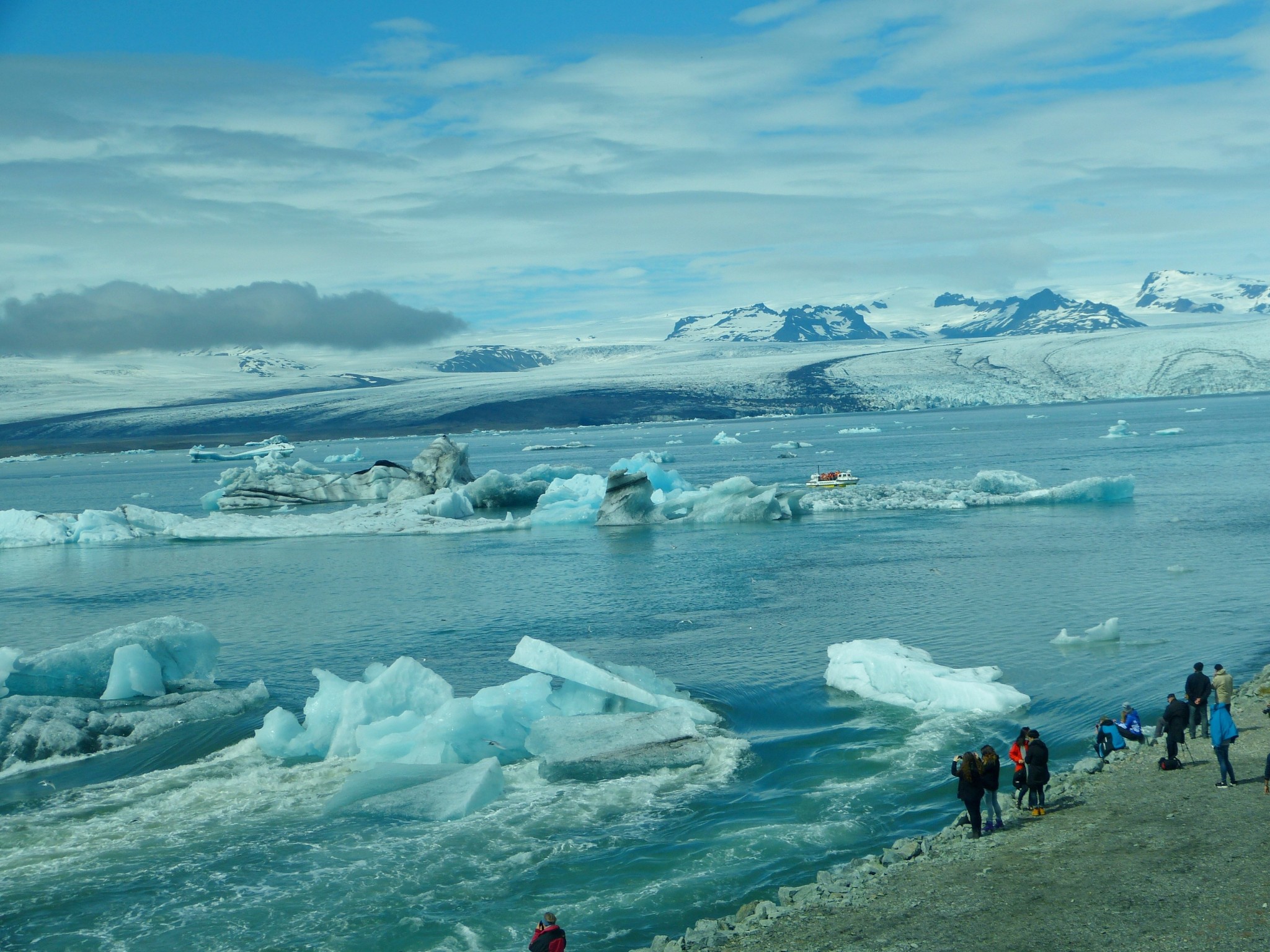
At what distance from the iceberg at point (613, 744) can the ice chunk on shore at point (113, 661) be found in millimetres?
5822

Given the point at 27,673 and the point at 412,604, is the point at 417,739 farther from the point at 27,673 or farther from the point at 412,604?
the point at 412,604

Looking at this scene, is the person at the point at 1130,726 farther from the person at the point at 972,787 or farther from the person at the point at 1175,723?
the person at the point at 972,787

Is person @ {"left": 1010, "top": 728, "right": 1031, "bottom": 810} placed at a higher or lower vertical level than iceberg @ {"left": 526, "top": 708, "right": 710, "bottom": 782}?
higher

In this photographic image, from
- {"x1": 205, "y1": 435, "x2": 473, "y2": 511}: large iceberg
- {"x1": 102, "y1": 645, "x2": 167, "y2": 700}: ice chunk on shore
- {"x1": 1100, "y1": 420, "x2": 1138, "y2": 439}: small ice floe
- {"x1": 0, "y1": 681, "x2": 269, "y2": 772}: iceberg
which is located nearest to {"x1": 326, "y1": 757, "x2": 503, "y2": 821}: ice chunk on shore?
{"x1": 0, "y1": 681, "x2": 269, "y2": 772}: iceberg

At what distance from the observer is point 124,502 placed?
53.1 metres

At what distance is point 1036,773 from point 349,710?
703 centimetres

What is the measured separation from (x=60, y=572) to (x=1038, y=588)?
2306 cm

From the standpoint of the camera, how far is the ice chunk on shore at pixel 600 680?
12.6 metres

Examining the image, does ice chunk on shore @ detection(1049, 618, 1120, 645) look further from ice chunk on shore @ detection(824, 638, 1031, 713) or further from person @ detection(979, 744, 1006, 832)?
person @ detection(979, 744, 1006, 832)

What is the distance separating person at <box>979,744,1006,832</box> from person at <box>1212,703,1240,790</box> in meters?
1.76

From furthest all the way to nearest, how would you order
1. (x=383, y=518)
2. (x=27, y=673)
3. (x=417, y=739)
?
(x=383, y=518)
(x=27, y=673)
(x=417, y=739)

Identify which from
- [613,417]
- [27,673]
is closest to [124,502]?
[27,673]

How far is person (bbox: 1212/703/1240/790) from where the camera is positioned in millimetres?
8938

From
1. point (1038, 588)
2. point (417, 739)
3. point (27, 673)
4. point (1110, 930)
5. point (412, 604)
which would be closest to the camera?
point (1110, 930)
